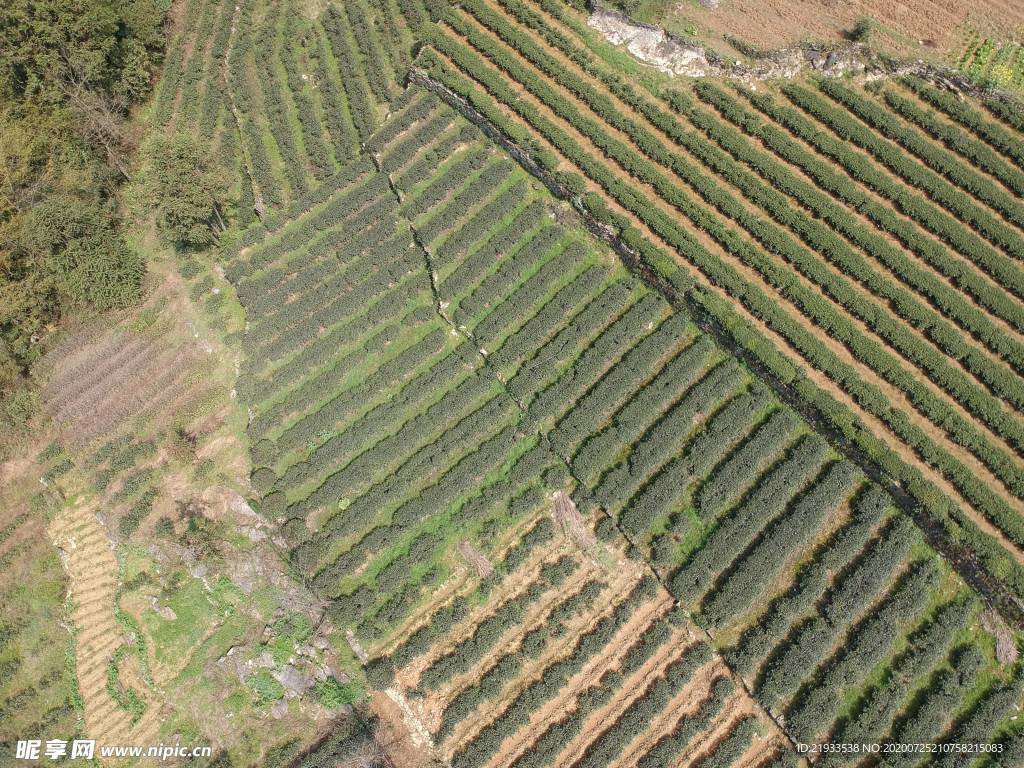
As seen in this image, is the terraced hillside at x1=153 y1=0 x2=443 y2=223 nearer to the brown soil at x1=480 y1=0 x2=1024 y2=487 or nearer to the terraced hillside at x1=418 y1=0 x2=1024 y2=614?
the terraced hillside at x1=418 y1=0 x2=1024 y2=614

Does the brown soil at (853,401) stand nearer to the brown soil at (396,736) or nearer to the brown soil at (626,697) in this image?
the brown soil at (626,697)

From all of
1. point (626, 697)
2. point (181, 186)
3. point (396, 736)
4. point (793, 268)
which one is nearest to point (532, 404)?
point (626, 697)

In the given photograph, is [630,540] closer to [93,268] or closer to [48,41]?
[93,268]

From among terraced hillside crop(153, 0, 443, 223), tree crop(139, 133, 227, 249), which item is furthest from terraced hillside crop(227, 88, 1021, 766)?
terraced hillside crop(153, 0, 443, 223)

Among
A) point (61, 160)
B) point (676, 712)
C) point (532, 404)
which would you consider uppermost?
point (61, 160)

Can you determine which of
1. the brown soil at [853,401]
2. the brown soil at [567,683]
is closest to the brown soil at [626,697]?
the brown soil at [567,683]

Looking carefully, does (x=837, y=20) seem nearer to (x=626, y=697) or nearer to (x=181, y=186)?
(x=626, y=697)

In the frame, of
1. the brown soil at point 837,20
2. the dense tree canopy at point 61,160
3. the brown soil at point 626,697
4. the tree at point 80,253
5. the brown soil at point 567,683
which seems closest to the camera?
the brown soil at point 626,697
